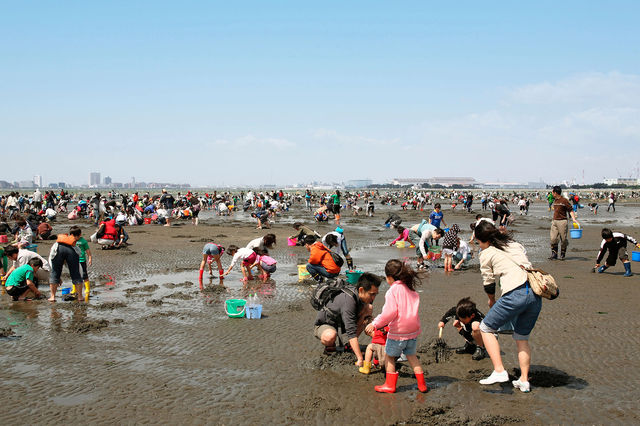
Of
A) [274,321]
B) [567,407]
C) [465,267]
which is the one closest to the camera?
[567,407]

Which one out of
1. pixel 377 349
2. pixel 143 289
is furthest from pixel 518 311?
pixel 143 289

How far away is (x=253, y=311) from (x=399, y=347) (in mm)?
3833

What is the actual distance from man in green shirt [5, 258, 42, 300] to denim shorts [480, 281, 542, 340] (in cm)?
860

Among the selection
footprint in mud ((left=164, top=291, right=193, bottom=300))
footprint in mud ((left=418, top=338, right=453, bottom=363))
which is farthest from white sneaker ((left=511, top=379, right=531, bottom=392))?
footprint in mud ((left=164, top=291, right=193, bottom=300))

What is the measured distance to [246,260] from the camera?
37.6 feet

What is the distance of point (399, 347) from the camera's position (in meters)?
4.95

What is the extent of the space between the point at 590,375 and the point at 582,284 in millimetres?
6046

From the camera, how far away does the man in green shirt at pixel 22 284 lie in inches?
366

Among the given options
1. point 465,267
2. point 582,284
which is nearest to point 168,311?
point 465,267

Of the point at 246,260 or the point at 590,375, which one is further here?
the point at 246,260

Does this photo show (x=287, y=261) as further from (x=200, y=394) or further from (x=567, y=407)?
(x=567, y=407)

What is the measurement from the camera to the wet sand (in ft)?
15.5

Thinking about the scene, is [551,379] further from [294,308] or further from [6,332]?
[6,332]

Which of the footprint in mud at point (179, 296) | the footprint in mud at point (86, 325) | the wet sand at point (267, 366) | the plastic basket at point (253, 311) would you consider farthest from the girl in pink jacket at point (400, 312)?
the footprint in mud at point (179, 296)
